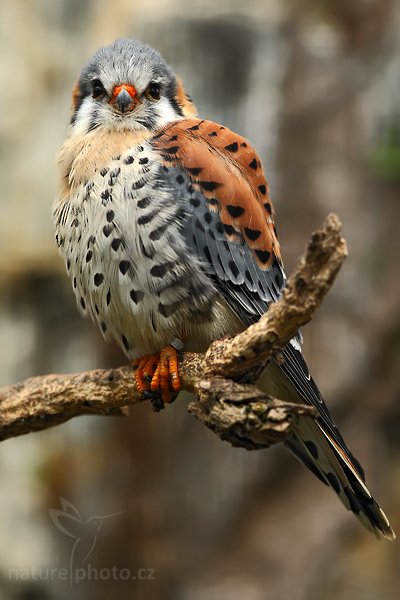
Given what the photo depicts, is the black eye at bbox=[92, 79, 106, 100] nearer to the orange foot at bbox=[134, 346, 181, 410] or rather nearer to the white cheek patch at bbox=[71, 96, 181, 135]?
the white cheek patch at bbox=[71, 96, 181, 135]

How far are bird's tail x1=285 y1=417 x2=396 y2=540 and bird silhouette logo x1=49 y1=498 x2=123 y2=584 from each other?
7.90ft

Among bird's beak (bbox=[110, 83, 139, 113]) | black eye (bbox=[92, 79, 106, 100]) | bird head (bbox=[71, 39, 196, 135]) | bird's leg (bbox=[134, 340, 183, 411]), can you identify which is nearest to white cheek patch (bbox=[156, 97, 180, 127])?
bird head (bbox=[71, 39, 196, 135])

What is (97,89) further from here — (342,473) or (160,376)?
(342,473)

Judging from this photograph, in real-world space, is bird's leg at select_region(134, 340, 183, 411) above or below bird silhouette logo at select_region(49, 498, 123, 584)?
above

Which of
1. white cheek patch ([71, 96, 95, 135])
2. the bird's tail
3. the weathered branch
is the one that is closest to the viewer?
the weathered branch

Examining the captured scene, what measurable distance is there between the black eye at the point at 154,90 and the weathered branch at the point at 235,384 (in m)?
1.10

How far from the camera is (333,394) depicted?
6.09 meters

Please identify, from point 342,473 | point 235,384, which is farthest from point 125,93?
point 342,473

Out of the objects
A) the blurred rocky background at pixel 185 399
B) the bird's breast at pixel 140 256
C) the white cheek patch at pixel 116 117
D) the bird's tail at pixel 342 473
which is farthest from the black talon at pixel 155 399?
the blurred rocky background at pixel 185 399

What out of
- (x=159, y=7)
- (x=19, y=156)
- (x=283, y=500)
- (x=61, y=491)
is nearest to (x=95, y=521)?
(x=61, y=491)

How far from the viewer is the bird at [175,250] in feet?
9.79

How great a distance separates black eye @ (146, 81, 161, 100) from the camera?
11.3 ft

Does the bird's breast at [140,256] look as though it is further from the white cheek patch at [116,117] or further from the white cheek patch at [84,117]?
the white cheek patch at [84,117]

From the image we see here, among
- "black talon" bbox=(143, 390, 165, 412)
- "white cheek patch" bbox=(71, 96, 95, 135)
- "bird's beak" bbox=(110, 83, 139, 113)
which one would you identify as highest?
"bird's beak" bbox=(110, 83, 139, 113)
